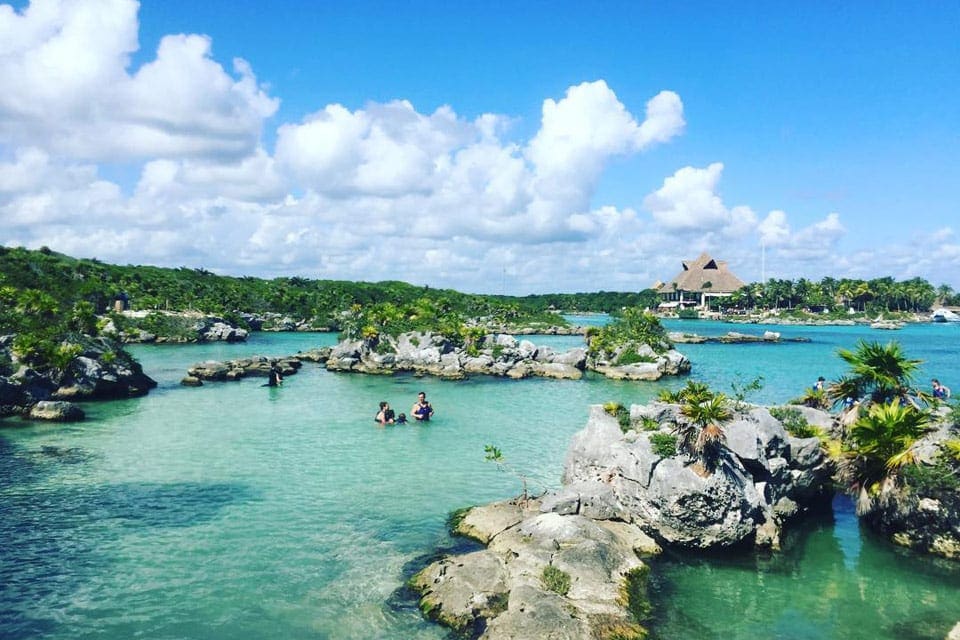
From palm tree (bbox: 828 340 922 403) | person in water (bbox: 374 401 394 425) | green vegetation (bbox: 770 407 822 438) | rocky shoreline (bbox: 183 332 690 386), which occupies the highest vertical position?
palm tree (bbox: 828 340 922 403)

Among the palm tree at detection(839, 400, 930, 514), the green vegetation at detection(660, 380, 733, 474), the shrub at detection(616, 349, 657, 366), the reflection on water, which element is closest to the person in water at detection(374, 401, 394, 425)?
the green vegetation at detection(660, 380, 733, 474)

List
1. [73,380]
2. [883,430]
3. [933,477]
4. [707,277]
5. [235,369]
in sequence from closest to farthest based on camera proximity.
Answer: [933,477] < [883,430] < [73,380] < [235,369] < [707,277]

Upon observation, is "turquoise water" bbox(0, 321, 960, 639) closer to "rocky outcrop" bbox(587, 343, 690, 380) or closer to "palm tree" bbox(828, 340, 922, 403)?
"palm tree" bbox(828, 340, 922, 403)

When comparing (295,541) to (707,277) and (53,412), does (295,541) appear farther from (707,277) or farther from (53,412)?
(707,277)

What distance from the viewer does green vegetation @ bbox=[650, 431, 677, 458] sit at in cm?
1864

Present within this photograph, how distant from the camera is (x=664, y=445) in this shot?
18781 millimetres

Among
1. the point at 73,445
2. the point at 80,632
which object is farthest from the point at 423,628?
the point at 73,445

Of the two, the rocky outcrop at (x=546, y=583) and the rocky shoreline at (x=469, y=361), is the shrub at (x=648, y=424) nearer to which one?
the rocky outcrop at (x=546, y=583)

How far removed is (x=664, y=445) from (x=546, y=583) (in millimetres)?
6324

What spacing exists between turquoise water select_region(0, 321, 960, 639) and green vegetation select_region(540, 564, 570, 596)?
243 centimetres

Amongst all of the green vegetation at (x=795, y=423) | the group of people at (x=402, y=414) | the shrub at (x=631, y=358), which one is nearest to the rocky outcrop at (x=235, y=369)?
the group of people at (x=402, y=414)

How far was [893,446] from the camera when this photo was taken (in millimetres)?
18000

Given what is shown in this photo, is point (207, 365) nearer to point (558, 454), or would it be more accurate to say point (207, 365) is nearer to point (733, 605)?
point (558, 454)

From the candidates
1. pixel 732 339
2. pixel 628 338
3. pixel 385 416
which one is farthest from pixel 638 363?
pixel 732 339
